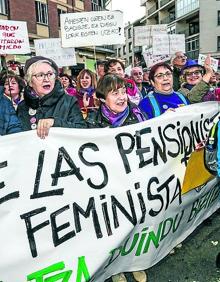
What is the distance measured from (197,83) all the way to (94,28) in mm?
2991

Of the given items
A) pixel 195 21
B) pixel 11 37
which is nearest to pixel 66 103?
pixel 11 37

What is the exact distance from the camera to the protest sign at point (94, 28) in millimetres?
6180

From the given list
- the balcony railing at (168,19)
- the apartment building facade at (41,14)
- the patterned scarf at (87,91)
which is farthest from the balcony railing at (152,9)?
the patterned scarf at (87,91)

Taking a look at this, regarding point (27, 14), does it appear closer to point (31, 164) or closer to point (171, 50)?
point (171, 50)

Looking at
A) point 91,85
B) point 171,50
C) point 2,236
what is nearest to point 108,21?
point 91,85

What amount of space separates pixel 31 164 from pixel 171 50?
6.93m

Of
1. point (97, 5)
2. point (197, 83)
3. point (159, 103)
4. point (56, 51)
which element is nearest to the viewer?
point (159, 103)

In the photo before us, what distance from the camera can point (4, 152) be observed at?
234 cm

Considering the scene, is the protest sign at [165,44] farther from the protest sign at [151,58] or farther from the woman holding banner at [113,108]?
the woman holding banner at [113,108]

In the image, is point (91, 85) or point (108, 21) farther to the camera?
point (108, 21)

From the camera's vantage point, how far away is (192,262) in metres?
3.26

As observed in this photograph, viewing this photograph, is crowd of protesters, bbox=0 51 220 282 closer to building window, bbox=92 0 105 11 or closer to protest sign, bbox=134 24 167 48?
protest sign, bbox=134 24 167 48

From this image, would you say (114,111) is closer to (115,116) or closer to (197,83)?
(115,116)

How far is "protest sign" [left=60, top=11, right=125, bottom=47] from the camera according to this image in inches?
243
